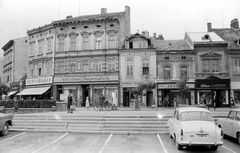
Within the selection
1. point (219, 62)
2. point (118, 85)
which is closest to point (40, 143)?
point (118, 85)

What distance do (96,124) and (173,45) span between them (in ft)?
78.9

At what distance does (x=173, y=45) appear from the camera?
1404 inches

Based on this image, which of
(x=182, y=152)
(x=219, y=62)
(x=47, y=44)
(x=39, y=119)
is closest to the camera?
(x=182, y=152)

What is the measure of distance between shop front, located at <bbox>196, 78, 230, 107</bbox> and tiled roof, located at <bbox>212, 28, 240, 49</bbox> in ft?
18.1

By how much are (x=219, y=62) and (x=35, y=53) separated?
29.8m

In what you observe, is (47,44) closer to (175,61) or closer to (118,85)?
(118,85)

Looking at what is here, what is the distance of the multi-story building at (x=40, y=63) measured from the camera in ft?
122

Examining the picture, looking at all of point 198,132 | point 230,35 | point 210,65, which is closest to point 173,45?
point 210,65

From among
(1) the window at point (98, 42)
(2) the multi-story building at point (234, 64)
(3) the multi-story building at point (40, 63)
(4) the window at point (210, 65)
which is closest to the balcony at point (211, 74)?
(4) the window at point (210, 65)

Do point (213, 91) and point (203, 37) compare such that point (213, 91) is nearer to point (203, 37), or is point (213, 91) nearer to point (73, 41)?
point (203, 37)

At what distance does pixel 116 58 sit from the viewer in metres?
34.8

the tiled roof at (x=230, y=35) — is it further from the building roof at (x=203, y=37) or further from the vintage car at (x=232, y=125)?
the vintage car at (x=232, y=125)

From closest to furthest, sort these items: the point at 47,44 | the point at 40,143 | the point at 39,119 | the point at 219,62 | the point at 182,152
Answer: the point at 182,152 → the point at 40,143 → the point at 39,119 → the point at 219,62 → the point at 47,44

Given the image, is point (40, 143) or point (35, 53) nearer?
point (40, 143)
